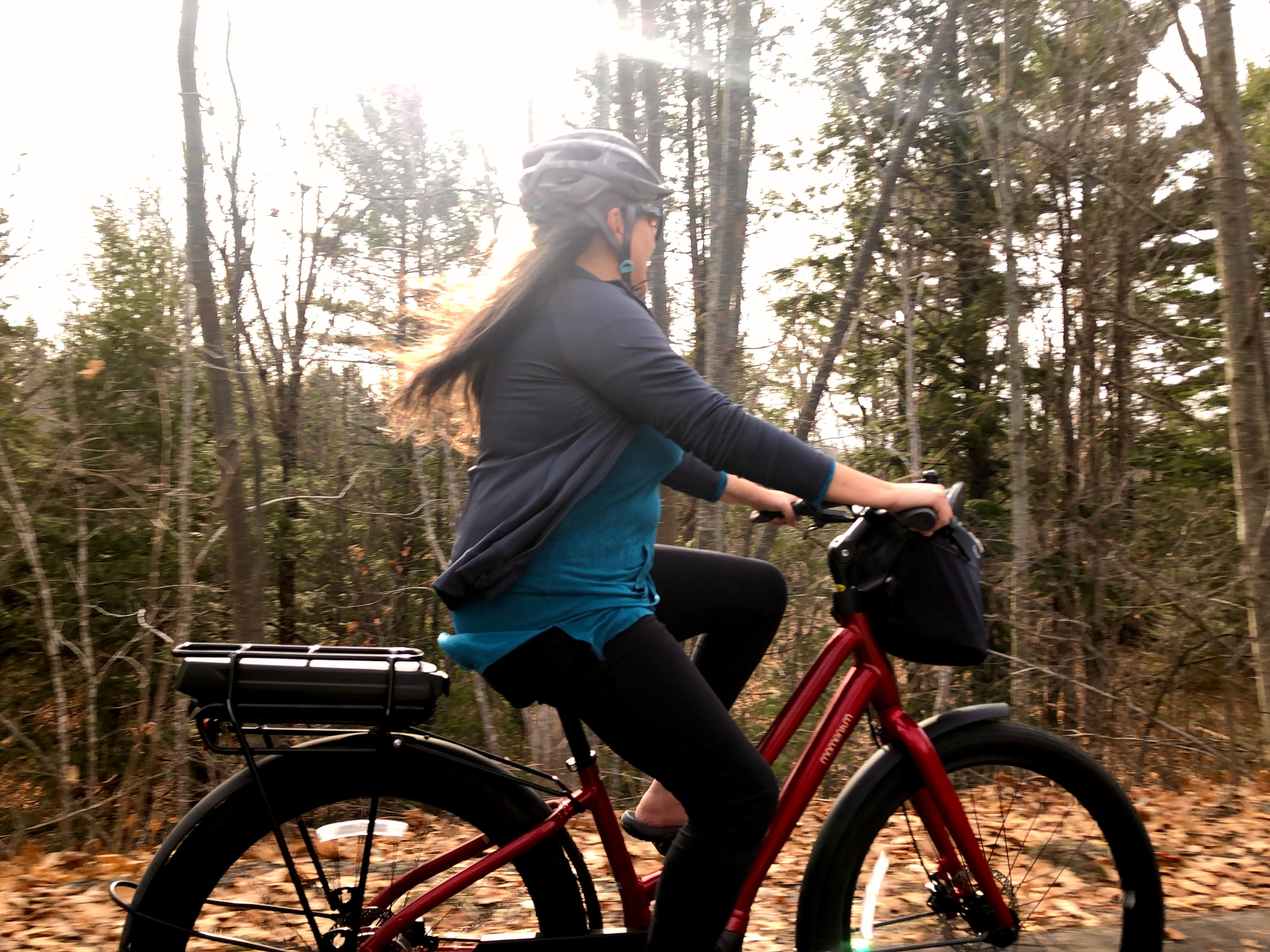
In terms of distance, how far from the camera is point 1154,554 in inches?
435

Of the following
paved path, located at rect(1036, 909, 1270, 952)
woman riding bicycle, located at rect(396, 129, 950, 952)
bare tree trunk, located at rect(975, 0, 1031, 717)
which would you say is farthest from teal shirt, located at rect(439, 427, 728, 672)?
bare tree trunk, located at rect(975, 0, 1031, 717)

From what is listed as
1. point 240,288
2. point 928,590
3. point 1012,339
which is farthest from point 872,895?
point 240,288

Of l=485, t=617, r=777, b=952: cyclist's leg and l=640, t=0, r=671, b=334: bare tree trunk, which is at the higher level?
l=640, t=0, r=671, b=334: bare tree trunk

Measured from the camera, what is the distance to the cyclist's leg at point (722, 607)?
2.21 metres

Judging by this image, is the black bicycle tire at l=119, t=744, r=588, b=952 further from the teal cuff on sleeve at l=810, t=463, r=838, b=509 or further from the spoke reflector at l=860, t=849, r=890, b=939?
the teal cuff on sleeve at l=810, t=463, r=838, b=509

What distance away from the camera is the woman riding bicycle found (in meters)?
1.85

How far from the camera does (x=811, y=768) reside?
2160 mm

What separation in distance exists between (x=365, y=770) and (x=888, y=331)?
40.1 feet

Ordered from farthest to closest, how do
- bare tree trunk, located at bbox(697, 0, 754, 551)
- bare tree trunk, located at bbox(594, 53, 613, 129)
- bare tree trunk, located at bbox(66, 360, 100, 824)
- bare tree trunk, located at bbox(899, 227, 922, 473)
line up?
bare tree trunk, located at bbox(899, 227, 922, 473) → bare tree trunk, located at bbox(594, 53, 613, 129) → bare tree trunk, located at bbox(66, 360, 100, 824) → bare tree trunk, located at bbox(697, 0, 754, 551)

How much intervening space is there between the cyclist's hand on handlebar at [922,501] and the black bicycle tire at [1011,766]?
0.52 meters

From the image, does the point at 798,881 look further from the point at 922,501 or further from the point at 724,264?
the point at 724,264

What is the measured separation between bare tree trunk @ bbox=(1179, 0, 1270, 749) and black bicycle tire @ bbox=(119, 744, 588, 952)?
19.4 ft

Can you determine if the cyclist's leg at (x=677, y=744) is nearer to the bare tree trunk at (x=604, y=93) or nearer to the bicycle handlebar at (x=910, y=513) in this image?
the bicycle handlebar at (x=910, y=513)

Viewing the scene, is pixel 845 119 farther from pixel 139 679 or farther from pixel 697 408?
pixel 697 408
